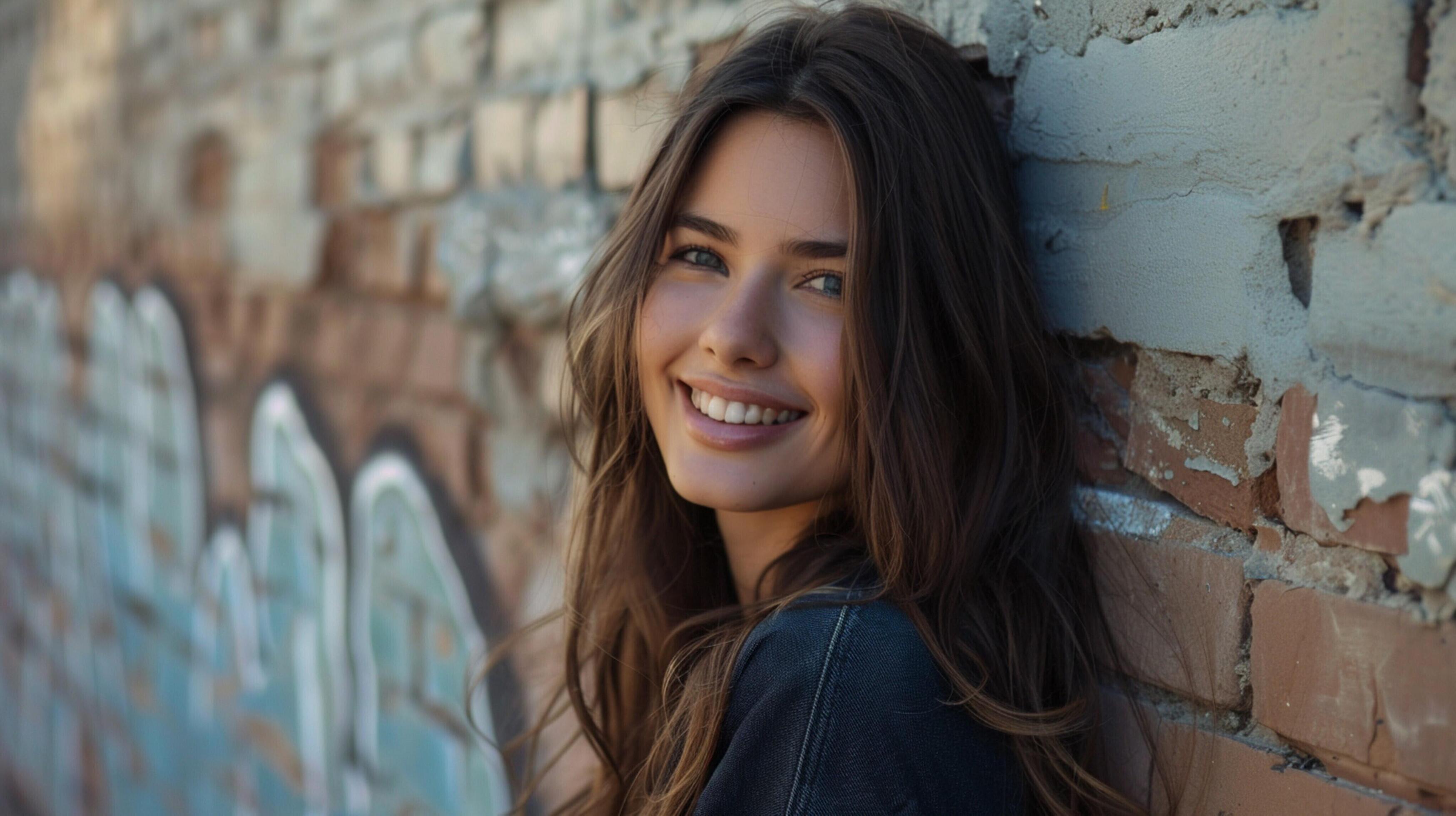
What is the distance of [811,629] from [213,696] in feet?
10.3

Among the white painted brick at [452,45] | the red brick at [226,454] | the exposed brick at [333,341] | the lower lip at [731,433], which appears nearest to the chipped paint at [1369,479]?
the lower lip at [731,433]

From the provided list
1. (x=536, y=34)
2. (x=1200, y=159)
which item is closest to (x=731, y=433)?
(x=1200, y=159)

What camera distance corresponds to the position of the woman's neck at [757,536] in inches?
58.7

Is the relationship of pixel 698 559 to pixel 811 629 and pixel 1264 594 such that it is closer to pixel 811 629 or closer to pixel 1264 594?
pixel 811 629

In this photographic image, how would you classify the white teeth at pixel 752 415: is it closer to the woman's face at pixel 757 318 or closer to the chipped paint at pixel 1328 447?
the woman's face at pixel 757 318

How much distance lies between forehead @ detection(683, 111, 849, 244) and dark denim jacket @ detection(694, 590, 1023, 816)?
44cm

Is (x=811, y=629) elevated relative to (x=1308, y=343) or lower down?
lower down

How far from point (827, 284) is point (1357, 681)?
67 cm

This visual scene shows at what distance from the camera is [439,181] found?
232 cm

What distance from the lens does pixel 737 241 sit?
1368 mm

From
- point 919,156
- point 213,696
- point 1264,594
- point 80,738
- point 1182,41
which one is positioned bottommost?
point 80,738

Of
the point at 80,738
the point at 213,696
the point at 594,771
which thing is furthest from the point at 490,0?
the point at 80,738

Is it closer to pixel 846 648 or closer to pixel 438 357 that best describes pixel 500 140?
pixel 438 357

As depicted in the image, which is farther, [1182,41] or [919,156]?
[919,156]
